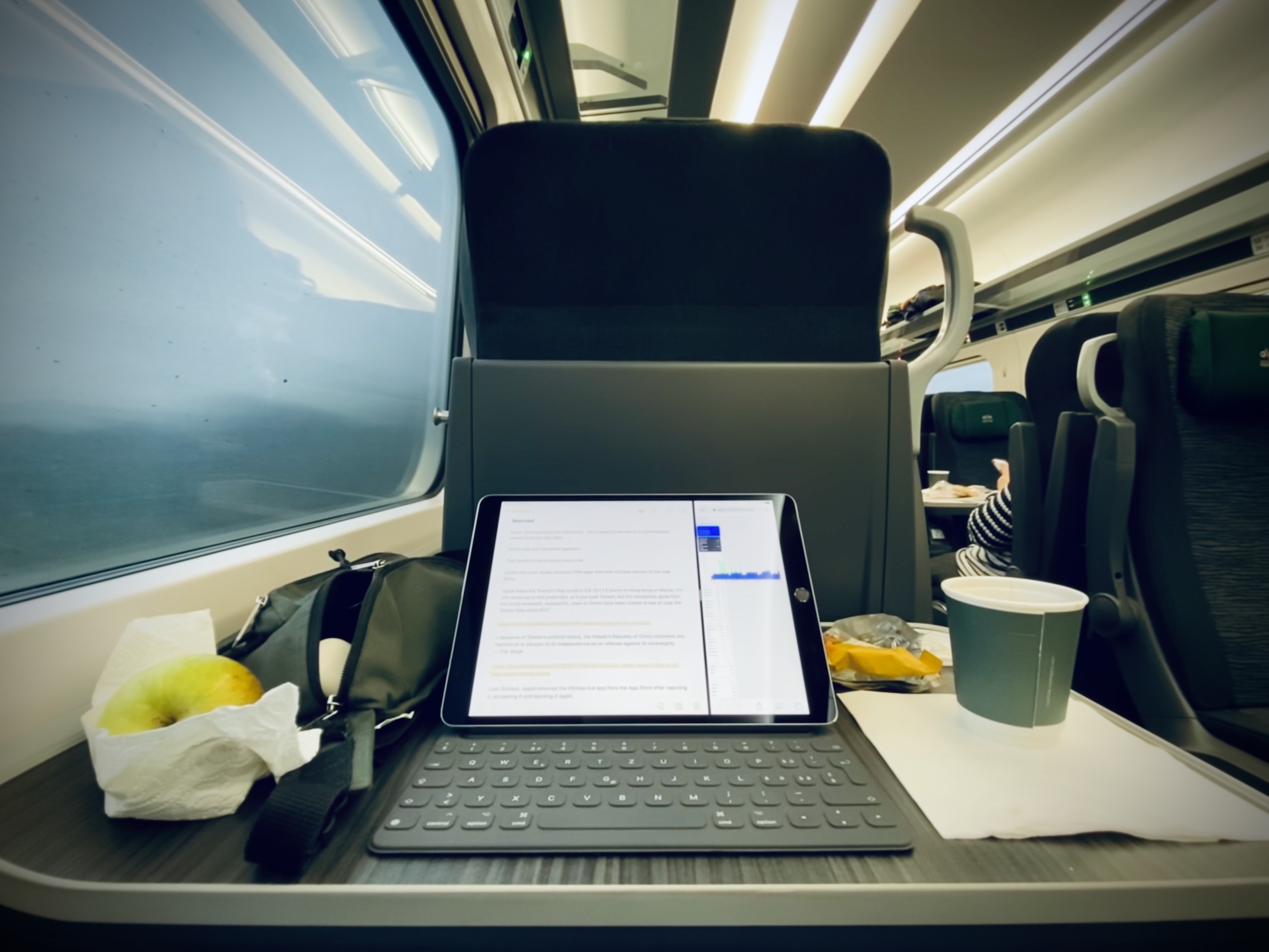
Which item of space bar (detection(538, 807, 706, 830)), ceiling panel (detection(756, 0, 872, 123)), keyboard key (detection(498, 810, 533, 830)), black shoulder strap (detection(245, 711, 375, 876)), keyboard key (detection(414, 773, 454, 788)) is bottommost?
space bar (detection(538, 807, 706, 830))

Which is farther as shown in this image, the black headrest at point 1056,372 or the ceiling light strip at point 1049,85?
the ceiling light strip at point 1049,85

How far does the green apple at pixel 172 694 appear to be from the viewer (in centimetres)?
39

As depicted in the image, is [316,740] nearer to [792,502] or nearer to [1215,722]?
[792,502]

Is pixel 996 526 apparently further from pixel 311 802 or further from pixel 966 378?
pixel 966 378

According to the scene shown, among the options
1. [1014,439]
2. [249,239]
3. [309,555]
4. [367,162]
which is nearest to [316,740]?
[309,555]

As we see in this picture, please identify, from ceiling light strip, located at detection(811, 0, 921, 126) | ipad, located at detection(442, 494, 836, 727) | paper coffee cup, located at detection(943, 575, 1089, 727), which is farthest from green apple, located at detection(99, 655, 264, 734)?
ceiling light strip, located at detection(811, 0, 921, 126)

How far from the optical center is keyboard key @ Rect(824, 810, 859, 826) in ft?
1.12

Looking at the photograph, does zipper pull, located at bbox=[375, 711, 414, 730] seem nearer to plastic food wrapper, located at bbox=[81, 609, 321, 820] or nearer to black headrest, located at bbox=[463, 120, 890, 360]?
plastic food wrapper, located at bbox=[81, 609, 321, 820]

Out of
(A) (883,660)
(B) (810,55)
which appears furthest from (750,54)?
(A) (883,660)

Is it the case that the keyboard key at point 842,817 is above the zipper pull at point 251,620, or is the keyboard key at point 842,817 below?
below

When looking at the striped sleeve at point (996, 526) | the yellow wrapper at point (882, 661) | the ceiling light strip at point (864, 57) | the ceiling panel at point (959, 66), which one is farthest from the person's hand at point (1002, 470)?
the yellow wrapper at point (882, 661)

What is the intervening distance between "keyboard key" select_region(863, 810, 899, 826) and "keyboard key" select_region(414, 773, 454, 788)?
290mm

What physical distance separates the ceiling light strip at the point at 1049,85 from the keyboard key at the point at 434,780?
1790mm

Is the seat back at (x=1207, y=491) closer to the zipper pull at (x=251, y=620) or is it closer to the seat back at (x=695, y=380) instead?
the seat back at (x=695, y=380)
